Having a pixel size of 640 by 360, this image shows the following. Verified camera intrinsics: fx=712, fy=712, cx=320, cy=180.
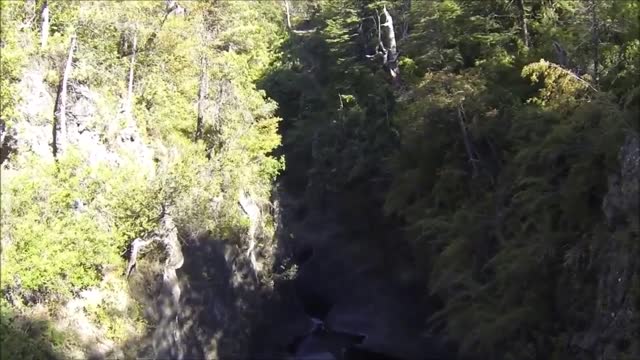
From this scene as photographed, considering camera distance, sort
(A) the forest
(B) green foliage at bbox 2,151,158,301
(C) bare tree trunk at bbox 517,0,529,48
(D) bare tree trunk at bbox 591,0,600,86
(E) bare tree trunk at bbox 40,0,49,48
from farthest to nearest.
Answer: (C) bare tree trunk at bbox 517,0,529,48 → (E) bare tree trunk at bbox 40,0,49,48 → (D) bare tree trunk at bbox 591,0,600,86 → (A) the forest → (B) green foliage at bbox 2,151,158,301

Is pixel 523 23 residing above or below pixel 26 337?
above

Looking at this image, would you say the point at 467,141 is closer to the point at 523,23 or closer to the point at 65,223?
the point at 523,23

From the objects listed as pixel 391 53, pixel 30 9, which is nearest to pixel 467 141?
pixel 391 53

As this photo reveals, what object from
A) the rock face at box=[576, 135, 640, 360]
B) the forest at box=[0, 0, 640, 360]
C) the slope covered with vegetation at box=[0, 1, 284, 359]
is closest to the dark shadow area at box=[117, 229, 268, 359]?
the forest at box=[0, 0, 640, 360]

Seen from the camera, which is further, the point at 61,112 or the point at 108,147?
the point at 108,147

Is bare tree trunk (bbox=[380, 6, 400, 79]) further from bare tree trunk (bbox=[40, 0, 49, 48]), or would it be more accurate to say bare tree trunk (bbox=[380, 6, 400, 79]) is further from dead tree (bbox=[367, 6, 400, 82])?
bare tree trunk (bbox=[40, 0, 49, 48])

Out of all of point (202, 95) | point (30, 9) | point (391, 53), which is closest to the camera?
point (30, 9)
